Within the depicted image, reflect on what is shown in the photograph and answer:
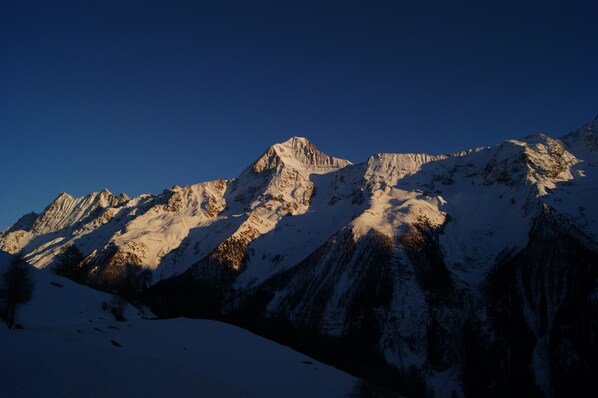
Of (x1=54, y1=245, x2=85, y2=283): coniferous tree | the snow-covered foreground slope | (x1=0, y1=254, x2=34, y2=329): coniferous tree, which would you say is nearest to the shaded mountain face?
(x1=54, y1=245, x2=85, y2=283): coniferous tree

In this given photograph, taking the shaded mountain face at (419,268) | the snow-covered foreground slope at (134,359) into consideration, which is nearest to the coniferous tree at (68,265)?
the shaded mountain face at (419,268)

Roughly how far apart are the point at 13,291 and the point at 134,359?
903 inches

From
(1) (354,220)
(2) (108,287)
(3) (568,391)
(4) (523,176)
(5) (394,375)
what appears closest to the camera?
(3) (568,391)

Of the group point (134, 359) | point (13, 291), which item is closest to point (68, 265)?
point (13, 291)

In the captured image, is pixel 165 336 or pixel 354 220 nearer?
pixel 165 336

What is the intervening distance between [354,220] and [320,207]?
Result: 46.6 meters

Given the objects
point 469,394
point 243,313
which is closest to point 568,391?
point 469,394

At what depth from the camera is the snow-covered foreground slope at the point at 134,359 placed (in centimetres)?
1734

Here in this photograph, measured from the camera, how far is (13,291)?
38406 millimetres

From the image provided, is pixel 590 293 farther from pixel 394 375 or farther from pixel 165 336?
pixel 165 336

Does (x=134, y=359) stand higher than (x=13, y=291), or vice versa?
(x=13, y=291)

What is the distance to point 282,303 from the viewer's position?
130000 mm

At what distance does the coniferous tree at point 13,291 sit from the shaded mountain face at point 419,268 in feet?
215

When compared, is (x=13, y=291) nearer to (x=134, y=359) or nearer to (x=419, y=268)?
(x=134, y=359)
